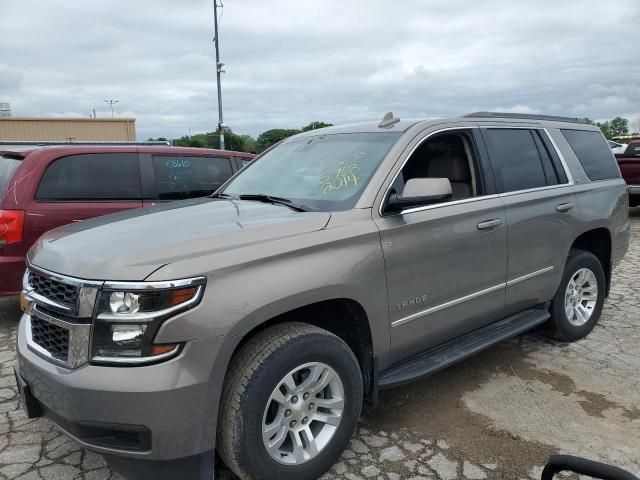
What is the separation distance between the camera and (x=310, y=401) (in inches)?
103

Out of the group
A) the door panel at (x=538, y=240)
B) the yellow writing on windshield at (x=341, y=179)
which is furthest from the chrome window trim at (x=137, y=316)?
the door panel at (x=538, y=240)

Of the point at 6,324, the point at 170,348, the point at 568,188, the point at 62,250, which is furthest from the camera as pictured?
the point at 6,324

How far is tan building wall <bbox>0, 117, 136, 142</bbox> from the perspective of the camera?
29.8 meters

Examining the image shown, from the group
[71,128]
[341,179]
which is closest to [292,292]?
[341,179]

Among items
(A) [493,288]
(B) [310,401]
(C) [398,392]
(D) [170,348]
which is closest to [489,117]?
(A) [493,288]

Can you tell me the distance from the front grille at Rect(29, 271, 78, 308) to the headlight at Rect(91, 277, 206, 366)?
0.19 meters

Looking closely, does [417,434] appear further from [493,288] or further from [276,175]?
[276,175]

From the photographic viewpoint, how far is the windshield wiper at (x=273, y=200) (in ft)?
9.94

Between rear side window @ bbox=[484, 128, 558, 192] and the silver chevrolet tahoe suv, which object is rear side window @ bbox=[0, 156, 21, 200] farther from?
rear side window @ bbox=[484, 128, 558, 192]

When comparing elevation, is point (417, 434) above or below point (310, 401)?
below

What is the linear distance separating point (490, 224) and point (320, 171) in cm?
116

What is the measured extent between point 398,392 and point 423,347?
65 cm

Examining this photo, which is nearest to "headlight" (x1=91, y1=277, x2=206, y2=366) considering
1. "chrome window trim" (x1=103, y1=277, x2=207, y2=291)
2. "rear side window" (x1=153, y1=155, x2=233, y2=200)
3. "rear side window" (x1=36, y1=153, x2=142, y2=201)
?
"chrome window trim" (x1=103, y1=277, x2=207, y2=291)

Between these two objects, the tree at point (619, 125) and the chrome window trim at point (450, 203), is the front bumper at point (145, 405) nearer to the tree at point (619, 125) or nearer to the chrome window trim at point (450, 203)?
the chrome window trim at point (450, 203)
